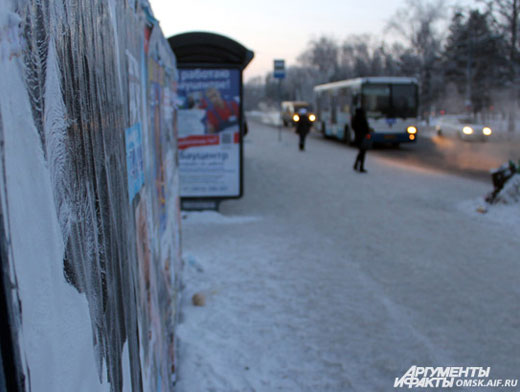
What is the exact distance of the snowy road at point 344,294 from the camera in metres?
3.63

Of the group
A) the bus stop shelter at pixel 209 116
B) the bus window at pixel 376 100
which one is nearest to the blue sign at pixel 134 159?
the bus stop shelter at pixel 209 116

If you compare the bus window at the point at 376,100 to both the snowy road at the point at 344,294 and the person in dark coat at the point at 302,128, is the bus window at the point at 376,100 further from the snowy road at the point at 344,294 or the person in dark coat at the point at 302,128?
the snowy road at the point at 344,294

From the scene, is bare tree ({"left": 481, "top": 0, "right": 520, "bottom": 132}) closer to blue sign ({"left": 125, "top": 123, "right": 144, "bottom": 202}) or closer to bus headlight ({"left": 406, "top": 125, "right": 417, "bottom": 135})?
bus headlight ({"left": 406, "top": 125, "right": 417, "bottom": 135})

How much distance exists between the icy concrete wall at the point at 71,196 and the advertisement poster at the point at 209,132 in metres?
6.07

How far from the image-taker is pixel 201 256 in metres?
6.19

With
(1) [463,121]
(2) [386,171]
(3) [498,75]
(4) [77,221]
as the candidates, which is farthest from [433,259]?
(3) [498,75]

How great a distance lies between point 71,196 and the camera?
3.19 feet

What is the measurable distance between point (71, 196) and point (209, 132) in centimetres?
730

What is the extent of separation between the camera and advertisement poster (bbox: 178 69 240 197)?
794 cm

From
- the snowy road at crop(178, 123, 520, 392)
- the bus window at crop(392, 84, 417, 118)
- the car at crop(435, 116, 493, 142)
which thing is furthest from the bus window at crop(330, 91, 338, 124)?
the snowy road at crop(178, 123, 520, 392)

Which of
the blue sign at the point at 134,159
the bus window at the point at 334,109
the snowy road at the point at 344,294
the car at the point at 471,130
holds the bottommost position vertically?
the snowy road at the point at 344,294

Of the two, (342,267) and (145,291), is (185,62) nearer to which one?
(342,267)

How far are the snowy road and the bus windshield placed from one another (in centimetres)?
1171

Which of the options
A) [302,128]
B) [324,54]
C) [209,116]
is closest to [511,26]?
[302,128]
